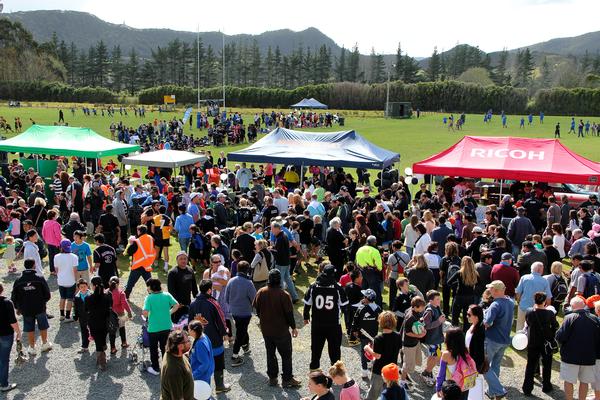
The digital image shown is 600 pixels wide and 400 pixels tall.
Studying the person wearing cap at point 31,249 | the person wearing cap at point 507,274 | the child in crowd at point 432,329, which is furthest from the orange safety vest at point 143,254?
the person wearing cap at point 507,274

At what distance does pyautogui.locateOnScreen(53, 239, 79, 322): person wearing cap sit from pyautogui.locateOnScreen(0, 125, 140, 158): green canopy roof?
9.34 meters

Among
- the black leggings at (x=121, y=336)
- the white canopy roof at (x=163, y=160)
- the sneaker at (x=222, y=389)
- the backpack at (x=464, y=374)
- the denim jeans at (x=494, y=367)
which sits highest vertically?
the white canopy roof at (x=163, y=160)

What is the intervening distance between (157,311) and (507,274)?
5.13 metres

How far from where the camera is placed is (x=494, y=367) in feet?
22.6

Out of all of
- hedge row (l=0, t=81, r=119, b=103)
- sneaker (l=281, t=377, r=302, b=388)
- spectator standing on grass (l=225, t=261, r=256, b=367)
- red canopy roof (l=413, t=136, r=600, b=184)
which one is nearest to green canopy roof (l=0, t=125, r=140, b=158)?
red canopy roof (l=413, t=136, r=600, b=184)

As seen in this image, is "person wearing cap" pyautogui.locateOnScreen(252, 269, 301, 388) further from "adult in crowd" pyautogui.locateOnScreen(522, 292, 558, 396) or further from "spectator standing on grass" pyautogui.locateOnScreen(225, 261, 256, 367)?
"adult in crowd" pyautogui.locateOnScreen(522, 292, 558, 396)

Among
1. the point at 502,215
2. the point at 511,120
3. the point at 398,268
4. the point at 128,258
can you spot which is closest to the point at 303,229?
the point at 398,268

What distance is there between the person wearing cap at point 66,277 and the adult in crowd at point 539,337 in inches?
270

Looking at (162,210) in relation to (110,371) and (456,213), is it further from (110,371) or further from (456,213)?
(456,213)

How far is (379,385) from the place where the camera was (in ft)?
20.4

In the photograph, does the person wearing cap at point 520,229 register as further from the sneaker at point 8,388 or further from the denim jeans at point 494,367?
the sneaker at point 8,388

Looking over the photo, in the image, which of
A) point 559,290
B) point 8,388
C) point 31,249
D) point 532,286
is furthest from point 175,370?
point 559,290

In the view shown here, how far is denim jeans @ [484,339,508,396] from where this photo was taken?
659 cm

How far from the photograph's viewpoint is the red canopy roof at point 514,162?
1341 cm
